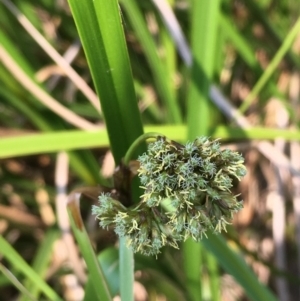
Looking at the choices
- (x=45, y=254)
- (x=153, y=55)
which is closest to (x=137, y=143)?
(x=153, y=55)

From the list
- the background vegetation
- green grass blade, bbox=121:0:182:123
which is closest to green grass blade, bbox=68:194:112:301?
the background vegetation

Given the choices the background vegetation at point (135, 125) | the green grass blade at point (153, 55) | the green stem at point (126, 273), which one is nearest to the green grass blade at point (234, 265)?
the background vegetation at point (135, 125)

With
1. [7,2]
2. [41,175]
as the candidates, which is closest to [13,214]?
[41,175]

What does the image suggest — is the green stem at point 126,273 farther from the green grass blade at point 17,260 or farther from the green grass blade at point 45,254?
the green grass blade at point 45,254

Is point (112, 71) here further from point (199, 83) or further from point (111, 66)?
point (199, 83)

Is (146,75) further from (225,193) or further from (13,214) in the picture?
(225,193)
